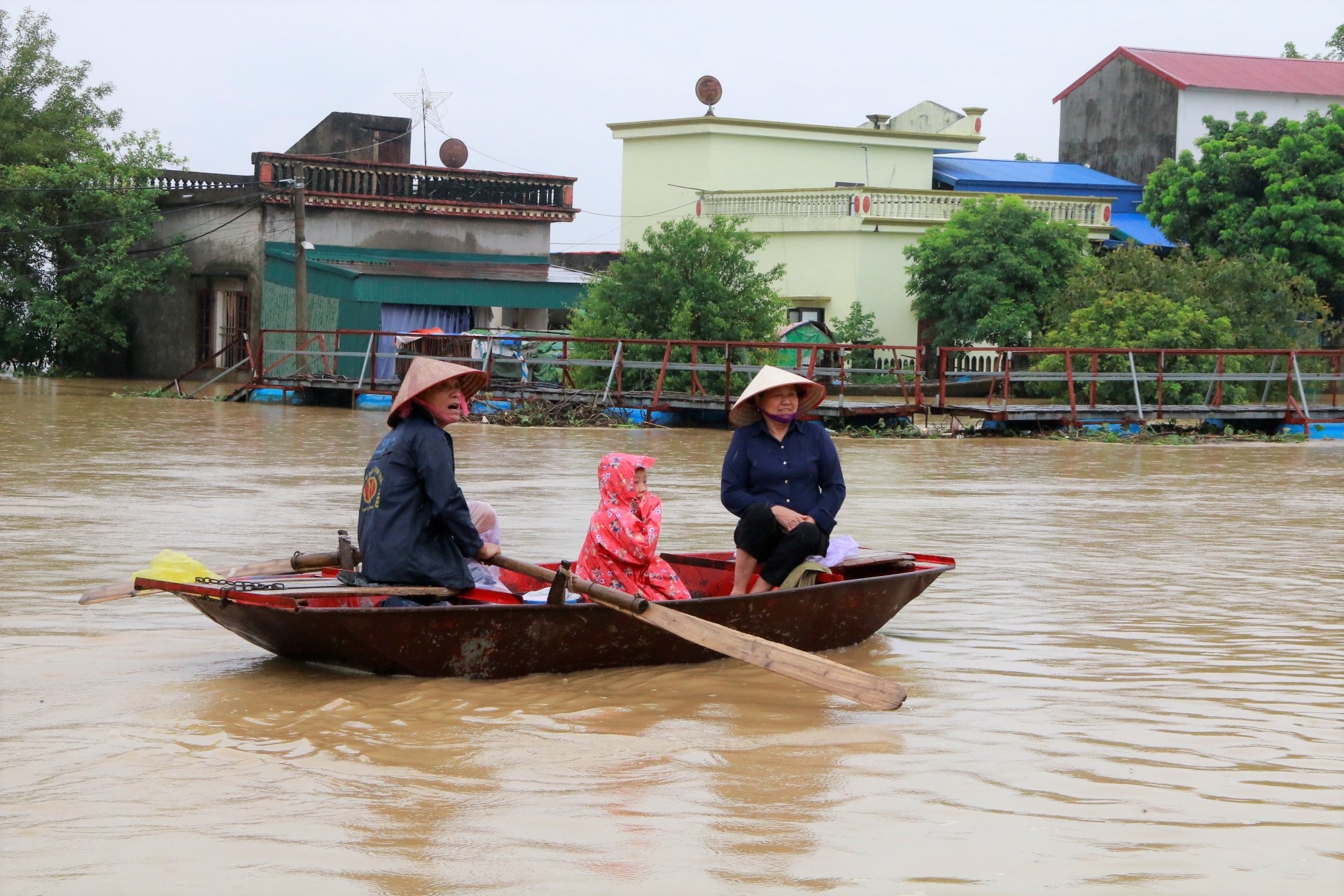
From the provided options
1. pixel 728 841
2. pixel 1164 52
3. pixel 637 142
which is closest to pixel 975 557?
pixel 728 841

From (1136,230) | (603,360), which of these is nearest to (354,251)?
(603,360)

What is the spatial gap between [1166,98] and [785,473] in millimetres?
33107

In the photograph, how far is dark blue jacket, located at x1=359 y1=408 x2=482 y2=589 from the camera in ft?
20.9

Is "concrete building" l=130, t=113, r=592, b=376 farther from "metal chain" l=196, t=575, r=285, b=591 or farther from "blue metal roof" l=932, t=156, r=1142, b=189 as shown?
"metal chain" l=196, t=575, r=285, b=591

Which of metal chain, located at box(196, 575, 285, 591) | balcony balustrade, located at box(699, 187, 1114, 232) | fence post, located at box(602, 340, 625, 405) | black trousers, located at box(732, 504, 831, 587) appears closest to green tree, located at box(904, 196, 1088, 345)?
balcony balustrade, located at box(699, 187, 1114, 232)

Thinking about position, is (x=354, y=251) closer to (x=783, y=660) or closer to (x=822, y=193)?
(x=822, y=193)

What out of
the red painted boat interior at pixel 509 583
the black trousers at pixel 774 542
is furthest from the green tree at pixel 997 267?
the black trousers at pixel 774 542

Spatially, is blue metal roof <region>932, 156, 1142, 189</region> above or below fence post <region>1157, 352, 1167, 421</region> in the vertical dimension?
above

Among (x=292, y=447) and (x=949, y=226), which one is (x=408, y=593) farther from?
(x=949, y=226)

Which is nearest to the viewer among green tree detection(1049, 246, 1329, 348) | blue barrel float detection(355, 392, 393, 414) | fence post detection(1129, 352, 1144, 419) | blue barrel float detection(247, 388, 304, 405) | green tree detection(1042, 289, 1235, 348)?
fence post detection(1129, 352, 1144, 419)

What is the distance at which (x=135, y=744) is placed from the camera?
5594 mm

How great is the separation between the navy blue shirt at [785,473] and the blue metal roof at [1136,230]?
2669cm

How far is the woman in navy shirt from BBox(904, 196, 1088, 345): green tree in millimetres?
22957

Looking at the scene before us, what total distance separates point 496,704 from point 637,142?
31.0 metres
